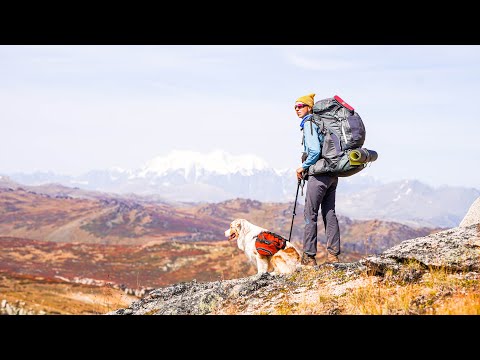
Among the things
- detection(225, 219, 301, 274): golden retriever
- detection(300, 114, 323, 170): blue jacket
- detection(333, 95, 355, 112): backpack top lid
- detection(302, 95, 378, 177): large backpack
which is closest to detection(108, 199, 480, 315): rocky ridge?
detection(225, 219, 301, 274): golden retriever

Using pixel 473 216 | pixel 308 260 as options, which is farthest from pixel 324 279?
pixel 473 216

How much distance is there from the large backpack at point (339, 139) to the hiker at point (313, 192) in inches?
5.8

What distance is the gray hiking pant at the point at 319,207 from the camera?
9297 mm

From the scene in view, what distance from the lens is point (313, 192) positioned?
9312mm

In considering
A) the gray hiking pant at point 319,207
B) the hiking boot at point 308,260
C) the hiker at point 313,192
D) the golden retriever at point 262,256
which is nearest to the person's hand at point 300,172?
the hiker at point 313,192

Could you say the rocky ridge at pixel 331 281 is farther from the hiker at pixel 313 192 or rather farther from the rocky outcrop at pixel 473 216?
the rocky outcrop at pixel 473 216

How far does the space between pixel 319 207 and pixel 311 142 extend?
149cm

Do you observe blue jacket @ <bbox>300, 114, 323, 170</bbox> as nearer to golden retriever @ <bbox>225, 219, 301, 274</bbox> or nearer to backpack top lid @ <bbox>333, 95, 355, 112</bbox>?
backpack top lid @ <bbox>333, 95, 355, 112</bbox>

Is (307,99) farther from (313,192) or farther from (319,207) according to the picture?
(319,207)

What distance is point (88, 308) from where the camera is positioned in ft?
113

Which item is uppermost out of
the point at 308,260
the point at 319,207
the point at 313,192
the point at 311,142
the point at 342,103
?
the point at 342,103

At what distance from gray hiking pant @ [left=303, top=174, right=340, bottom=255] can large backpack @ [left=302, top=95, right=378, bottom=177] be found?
11.6 inches

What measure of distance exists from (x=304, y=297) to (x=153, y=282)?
8477 cm
